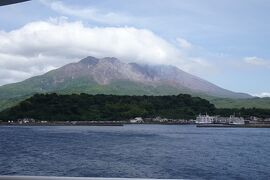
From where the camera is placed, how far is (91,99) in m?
31.6

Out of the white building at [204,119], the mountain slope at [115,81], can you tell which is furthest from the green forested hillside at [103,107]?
the mountain slope at [115,81]

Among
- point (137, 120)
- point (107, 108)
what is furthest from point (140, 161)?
point (137, 120)

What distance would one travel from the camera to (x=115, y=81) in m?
49.4

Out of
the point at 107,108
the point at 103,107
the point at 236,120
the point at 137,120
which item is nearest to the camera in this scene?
the point at 107,108

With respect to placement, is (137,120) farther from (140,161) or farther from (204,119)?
(140,161)

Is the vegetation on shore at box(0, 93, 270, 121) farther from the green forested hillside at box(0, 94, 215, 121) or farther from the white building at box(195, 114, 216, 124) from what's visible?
the white building at box(195, 114, 216, 124)

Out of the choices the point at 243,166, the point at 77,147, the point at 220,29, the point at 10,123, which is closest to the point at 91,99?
the point at 10,123

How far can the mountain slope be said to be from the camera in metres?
45.2

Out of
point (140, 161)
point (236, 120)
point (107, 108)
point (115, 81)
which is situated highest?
point (115, 81)

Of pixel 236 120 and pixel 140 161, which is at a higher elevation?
pixel 236 120

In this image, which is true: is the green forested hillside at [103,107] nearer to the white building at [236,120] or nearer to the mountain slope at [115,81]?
the white building at [236,120]

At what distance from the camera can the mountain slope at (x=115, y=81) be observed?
148 ft

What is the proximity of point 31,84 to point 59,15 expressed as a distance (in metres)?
17.3

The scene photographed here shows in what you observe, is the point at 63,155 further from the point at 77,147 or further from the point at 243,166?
the point at 243,166
